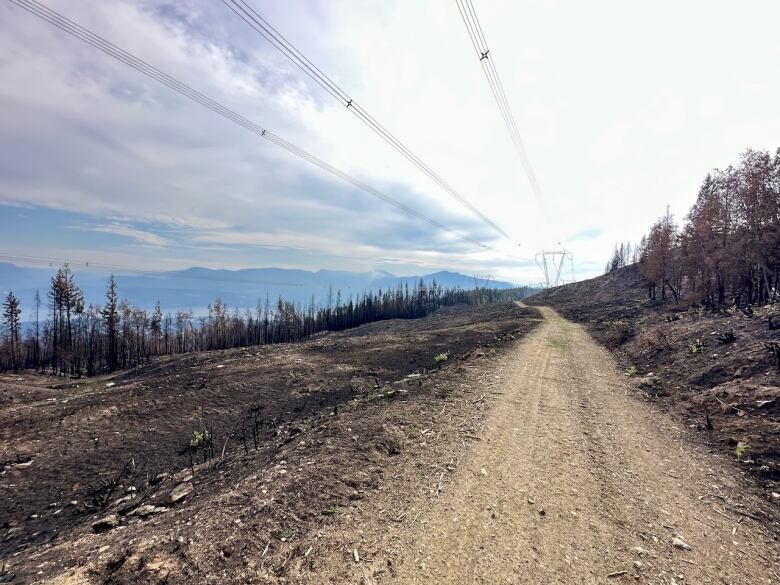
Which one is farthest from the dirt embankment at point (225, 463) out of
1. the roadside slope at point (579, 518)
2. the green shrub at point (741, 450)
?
the green shrub at point (741, 450)

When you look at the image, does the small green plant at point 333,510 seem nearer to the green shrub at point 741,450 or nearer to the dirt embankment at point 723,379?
the dirt embankment at point 723,379

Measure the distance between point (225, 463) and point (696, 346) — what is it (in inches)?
869

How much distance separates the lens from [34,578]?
5496mm

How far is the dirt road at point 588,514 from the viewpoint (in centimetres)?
498

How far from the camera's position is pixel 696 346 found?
16750 mm

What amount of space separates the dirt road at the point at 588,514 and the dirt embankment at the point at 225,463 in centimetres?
116

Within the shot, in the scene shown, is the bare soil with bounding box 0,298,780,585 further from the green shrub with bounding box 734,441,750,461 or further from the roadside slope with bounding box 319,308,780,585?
the green shrub with bounding box 734,441,750,461

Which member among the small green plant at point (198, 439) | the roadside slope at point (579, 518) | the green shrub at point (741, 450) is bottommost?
the small green plant at point (198, 439)

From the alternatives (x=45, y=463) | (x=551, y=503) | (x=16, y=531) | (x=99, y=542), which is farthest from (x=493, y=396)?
(x=45, y=463)

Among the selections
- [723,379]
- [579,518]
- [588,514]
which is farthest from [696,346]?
[579,518]

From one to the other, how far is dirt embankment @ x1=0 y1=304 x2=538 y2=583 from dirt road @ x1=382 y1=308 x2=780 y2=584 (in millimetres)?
1157

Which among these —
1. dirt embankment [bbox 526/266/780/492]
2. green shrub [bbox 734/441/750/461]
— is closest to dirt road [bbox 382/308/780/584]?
green shrub [bbox 734/441/750/461]

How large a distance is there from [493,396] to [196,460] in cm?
1213

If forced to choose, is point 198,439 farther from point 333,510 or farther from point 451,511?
point 451,511
